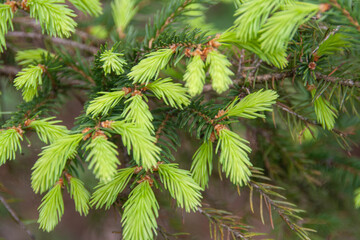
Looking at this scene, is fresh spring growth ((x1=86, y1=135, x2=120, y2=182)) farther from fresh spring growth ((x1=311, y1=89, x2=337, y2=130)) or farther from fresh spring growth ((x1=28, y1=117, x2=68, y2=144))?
fresh spring growth ((x1=311, y1=89, x2=337, y2=130))

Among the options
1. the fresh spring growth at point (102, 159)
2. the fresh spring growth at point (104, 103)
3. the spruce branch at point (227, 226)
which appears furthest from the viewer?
the spruce branch at point (227, 226)

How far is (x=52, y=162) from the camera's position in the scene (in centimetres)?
61

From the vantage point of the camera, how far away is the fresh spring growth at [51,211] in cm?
66

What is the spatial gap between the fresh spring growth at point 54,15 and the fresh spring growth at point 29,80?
0.14 m

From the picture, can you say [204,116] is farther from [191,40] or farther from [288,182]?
[288,182]

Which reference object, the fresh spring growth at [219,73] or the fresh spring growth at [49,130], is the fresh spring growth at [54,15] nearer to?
the fresh spring growth at [49,130]

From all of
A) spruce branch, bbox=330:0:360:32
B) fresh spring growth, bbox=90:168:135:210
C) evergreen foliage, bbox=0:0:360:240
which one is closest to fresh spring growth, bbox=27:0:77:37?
evergreen foliage, bbox=0:0:360:240

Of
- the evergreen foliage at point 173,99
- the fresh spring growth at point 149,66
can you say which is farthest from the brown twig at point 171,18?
the fresh spring growth at point 149,66

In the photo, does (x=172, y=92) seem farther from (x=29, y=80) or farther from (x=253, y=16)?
(x=29, y=80)

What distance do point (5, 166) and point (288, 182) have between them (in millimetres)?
1170

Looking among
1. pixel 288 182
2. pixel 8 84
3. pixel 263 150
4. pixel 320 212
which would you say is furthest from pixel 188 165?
pixel 8 84

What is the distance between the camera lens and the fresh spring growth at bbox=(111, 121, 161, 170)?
0.58 meters

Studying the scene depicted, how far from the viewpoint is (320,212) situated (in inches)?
45.8

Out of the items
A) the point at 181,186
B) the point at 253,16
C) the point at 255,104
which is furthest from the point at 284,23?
the point at 181,186
